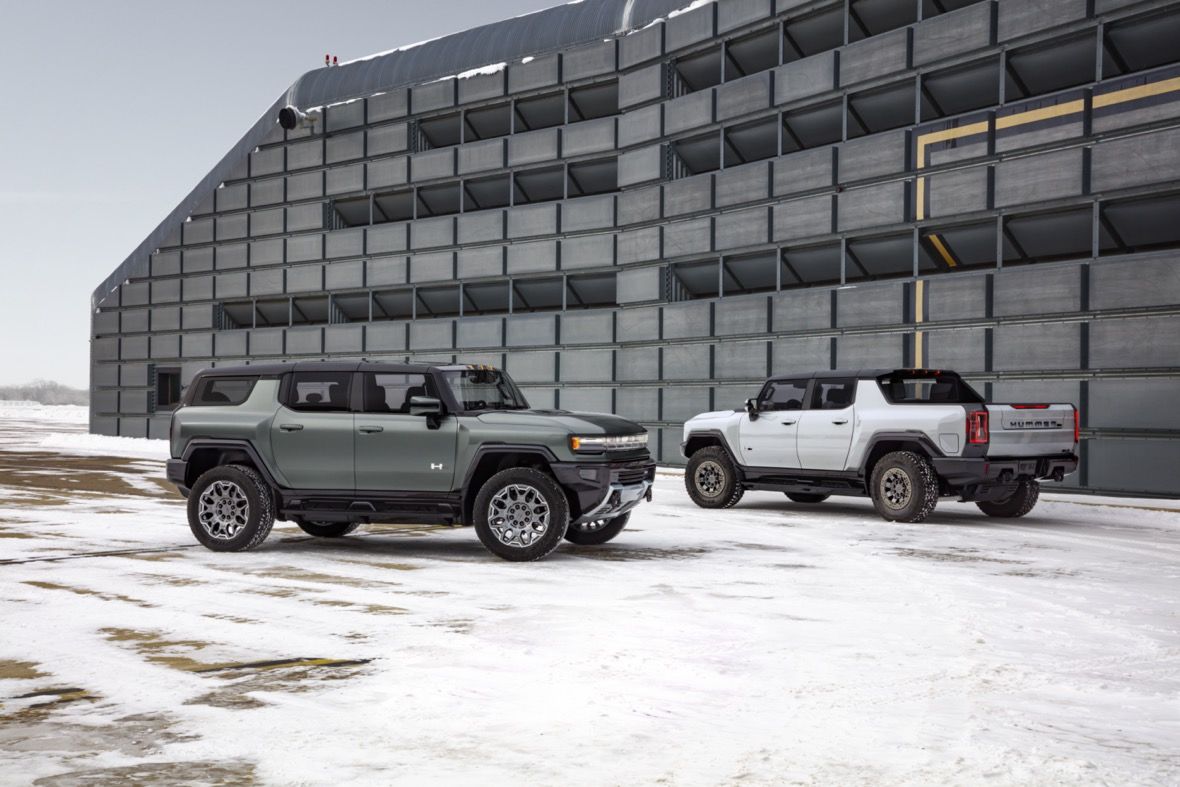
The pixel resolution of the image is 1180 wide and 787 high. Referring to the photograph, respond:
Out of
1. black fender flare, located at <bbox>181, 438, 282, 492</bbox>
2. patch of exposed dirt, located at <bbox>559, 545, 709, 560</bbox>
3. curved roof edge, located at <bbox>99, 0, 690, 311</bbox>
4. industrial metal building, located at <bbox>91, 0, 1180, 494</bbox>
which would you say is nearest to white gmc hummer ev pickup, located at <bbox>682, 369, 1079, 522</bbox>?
patch of exposed dirt, located at <bbox>559, 545, 709, 560</bbox>

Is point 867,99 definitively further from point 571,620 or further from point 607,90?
point 571,620

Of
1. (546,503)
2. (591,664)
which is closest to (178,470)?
(546,503)

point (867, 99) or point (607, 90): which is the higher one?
point (607, 90)

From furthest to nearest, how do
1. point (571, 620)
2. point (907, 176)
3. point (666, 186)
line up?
point (666, 186) < point (907, 176) < point (571, 620)

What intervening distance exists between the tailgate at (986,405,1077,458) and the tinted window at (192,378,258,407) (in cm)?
868

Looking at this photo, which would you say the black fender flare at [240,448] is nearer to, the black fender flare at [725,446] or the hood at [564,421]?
the hood at [564,421]

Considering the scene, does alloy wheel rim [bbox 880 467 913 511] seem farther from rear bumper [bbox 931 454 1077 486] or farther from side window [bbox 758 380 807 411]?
side window [bbox 758 380 807 411]

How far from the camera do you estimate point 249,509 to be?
37.6 feet

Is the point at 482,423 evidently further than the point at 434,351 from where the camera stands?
No

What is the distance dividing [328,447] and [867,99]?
18446mm

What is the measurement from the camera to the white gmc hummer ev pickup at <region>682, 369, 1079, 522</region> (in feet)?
46.7

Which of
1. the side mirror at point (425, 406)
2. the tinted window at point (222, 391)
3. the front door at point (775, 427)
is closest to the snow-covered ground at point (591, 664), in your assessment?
the side mirror at point (425, 406)

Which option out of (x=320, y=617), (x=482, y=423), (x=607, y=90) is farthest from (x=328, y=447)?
(x=607, y=90)

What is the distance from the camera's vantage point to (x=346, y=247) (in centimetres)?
3862
